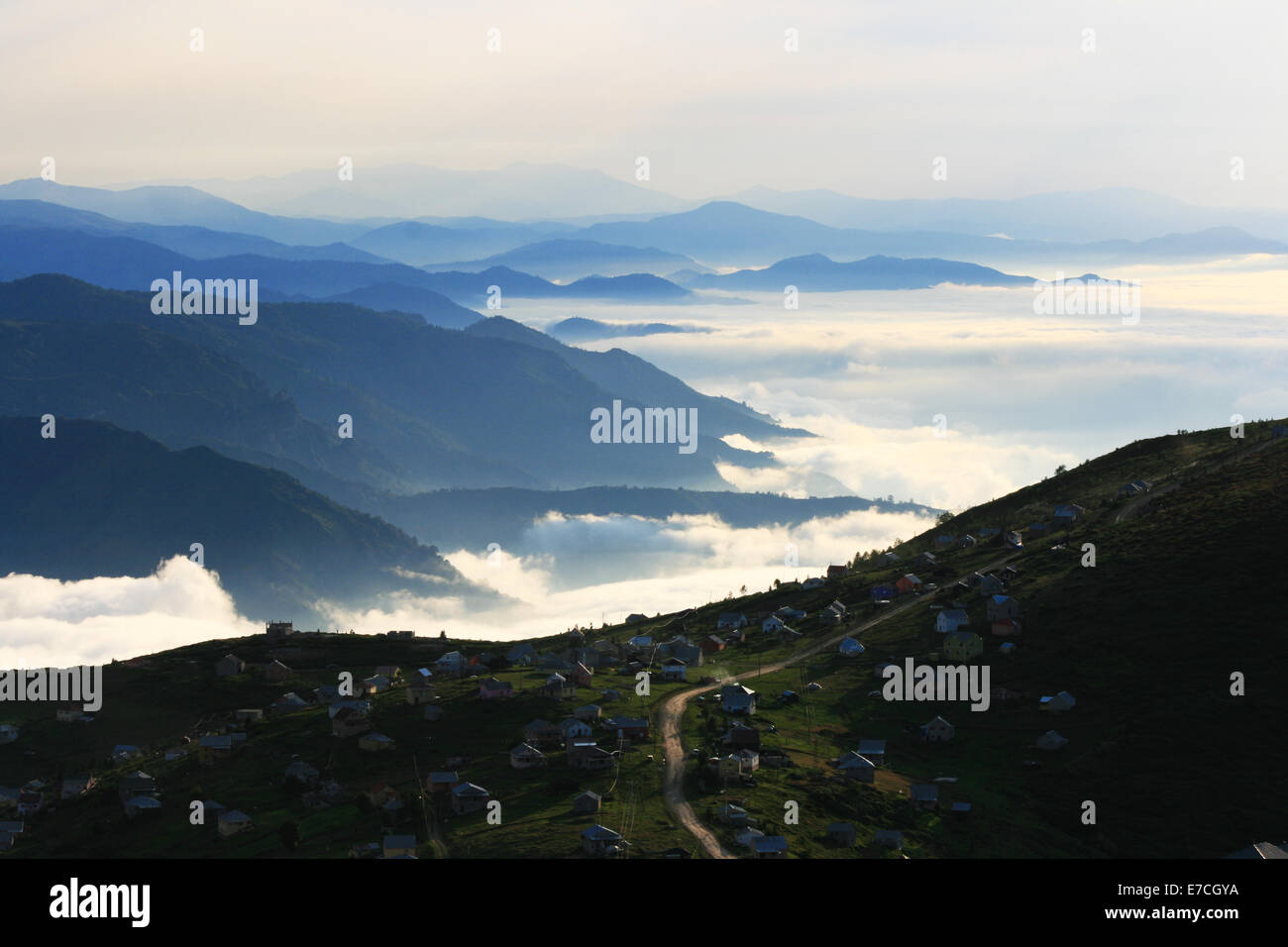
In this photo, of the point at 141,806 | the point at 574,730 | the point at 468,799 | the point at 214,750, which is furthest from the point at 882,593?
the point at 141,806

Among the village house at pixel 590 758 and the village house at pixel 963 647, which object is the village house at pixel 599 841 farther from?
the village house at pixel 963 647

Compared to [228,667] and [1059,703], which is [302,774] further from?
[1059,703]

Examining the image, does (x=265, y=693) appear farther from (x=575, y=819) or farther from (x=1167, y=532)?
(x=1167, y=532)

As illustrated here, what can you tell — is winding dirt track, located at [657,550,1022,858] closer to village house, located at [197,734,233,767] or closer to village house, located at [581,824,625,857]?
village house, located at [581,824,625,857]

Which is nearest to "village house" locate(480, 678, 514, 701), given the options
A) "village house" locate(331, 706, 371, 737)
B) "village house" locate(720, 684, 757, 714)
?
"village house" locate(331, 706, 371, 737)

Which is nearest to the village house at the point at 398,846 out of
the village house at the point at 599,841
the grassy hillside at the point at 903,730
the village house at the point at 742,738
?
the grassy hillside at the point at 903,730
